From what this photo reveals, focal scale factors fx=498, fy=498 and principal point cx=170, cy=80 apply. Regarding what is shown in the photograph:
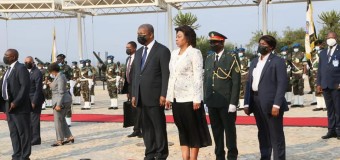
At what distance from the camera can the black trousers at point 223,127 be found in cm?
629

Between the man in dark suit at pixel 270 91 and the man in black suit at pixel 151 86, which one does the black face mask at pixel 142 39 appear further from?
the man in dark suit at pixel 270 91

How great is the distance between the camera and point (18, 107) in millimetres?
7012

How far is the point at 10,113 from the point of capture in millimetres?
7047

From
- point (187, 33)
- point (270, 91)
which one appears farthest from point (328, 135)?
point (187, 33)

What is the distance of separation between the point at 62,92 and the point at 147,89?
124 inches

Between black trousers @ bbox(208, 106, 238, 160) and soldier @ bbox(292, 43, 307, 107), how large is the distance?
8.51 m

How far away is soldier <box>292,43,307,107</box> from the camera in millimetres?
14414

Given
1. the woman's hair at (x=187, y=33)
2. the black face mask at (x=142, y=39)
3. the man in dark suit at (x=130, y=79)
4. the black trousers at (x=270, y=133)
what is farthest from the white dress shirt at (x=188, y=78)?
the man in dark suit at (x=130, y=79)

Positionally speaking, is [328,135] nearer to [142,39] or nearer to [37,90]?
[142,39]

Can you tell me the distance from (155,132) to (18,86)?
219 cm

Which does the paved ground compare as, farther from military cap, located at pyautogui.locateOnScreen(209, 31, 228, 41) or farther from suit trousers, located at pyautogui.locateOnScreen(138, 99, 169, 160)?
military cap, located at pyautogui.locateOnScreen(209, 31, 228, 41)

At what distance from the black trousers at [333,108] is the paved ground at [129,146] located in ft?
0.89

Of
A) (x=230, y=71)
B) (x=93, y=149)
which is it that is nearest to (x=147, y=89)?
(x=230, y=71)

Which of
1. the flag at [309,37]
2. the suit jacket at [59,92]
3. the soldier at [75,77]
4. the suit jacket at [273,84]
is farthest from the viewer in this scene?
the soldier at [75,77]
